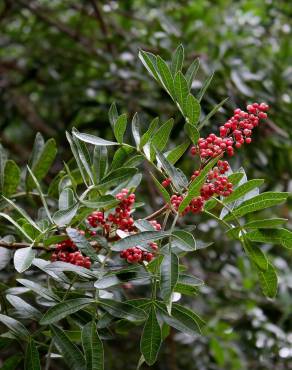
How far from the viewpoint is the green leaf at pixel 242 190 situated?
3.23 ft

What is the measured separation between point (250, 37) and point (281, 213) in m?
0.78

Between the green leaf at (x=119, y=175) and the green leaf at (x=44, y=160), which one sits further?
the green leaf at (x=44, y=160)

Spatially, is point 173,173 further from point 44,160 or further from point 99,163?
point 44,160

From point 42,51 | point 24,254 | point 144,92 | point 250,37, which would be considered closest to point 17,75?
point 42,51

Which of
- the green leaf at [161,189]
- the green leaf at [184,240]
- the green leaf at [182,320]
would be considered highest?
the green leaf at [161,189]

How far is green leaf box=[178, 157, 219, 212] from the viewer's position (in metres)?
0.89

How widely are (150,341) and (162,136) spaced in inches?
13.9

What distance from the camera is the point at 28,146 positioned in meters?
2.71

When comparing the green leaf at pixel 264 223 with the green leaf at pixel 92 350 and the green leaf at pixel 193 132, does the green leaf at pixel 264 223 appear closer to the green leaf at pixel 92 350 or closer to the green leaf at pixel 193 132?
the green leaf at pixel 193 132

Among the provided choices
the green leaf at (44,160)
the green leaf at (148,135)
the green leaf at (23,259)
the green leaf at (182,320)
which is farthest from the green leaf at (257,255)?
the green leaf at (44,160)

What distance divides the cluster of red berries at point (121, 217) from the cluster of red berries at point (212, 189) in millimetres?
84

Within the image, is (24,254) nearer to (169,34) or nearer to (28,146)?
(169,34)

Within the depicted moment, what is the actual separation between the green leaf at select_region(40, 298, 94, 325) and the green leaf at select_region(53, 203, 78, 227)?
0.42 feet

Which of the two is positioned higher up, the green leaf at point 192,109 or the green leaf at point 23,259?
the green leaf at point 192,109
